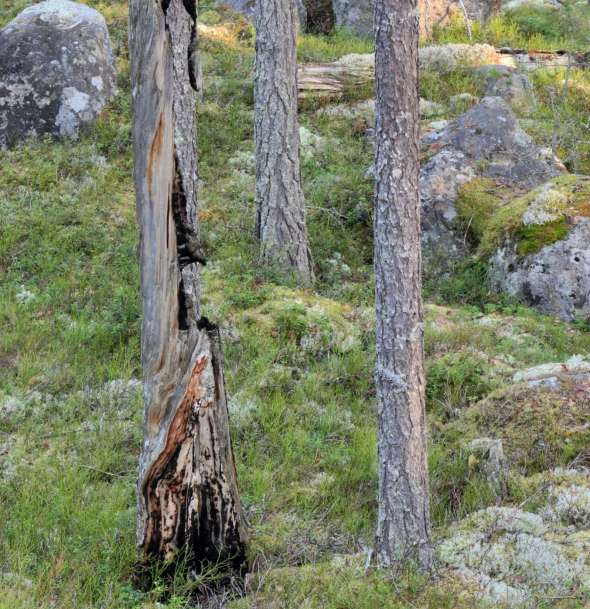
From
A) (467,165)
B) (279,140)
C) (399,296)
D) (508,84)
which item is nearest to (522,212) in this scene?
(467,165)

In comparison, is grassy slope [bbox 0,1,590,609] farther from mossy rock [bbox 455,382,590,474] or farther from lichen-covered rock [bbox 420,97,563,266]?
lichen-covered rock [bbox 420,97,563,266]

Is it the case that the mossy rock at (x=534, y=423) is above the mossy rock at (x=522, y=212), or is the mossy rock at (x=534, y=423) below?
below

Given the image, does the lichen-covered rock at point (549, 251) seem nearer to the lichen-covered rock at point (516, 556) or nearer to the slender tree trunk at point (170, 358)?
the lichen-covered rock at point (516, 556)

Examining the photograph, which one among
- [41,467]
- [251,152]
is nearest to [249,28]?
[251,152]

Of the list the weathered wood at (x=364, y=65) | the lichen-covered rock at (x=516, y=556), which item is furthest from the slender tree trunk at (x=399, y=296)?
the weathered wood at (x=364, y=65)

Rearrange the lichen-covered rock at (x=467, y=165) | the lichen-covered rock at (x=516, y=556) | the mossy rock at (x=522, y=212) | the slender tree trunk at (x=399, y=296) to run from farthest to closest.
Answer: the lichen-covered rock at (x=467, y=165) < the mossy rock at (x=522, y=212) < the lichen-covered rock at (x=516, y=556) < the slender tree trunk at (x=399, y=296)

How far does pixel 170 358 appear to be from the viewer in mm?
4957

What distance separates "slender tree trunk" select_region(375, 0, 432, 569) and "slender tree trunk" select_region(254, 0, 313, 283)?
5.92 m

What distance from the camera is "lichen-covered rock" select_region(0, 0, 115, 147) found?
43.9 ft

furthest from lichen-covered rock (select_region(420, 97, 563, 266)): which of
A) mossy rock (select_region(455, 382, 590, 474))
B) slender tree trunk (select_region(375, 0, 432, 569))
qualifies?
slender tree trunk (select_region(375, 0, 432, 569))

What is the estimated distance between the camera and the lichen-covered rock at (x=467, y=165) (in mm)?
11852

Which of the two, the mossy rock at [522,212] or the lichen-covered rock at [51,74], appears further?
the lichen-covered rock at [51,74]

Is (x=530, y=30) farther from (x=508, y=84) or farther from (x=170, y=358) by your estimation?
(x=170, y=358)

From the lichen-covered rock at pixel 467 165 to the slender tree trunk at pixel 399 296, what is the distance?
6965mm
